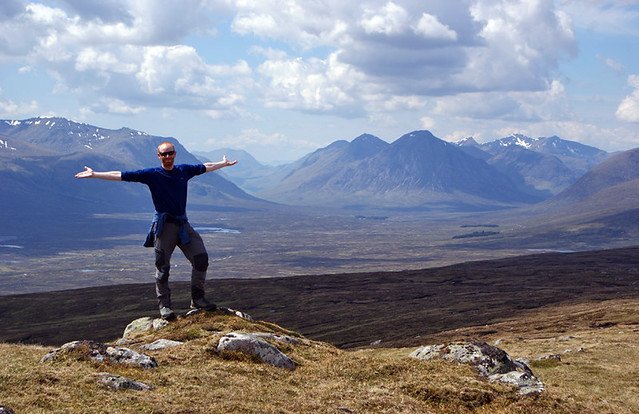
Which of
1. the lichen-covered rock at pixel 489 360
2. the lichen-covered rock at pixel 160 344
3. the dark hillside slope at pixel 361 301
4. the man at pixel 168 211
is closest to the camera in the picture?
the lichen-covered rock at pixel 489 360

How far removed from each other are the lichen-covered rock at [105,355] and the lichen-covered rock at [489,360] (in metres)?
9.67

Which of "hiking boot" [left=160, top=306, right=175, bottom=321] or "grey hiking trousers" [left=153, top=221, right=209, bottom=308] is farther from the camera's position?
"hiking boot" [left=160, top=306, right=175, bottom=321]

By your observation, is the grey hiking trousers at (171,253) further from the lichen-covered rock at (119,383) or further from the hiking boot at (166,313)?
the lichen-covered rock at (119,383)

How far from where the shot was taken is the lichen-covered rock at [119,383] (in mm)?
14907

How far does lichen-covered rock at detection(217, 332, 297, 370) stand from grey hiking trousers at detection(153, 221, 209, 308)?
2897 mm

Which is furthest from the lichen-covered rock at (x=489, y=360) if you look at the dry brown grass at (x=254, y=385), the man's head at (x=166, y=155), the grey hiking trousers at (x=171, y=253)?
the man's head at (x=166, y=155)

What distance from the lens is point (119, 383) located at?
15008 millimetres

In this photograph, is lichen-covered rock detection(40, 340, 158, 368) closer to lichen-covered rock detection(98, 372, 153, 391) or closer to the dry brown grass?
the dry brown grass

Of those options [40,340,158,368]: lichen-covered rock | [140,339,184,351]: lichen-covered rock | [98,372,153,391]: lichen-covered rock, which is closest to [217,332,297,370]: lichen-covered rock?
[140,339,184,351]: lichen-covered rock

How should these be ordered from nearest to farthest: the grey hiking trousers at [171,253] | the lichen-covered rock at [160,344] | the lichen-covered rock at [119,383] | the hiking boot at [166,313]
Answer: the lichen-covered rock at [119,383] < the lichen-covered rock at [160,344] < the grey hiking trousers at [171,253] < the hiking boot at [166,313]

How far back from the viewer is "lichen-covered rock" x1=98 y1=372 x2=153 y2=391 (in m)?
14.9

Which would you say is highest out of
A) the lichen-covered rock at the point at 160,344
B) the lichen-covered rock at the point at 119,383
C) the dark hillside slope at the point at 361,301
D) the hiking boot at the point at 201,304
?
the hiking boot at the point at 201,304

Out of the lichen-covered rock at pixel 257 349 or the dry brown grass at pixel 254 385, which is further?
the lichen-covered rock at pixel 257 349

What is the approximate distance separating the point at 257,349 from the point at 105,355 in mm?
4543
